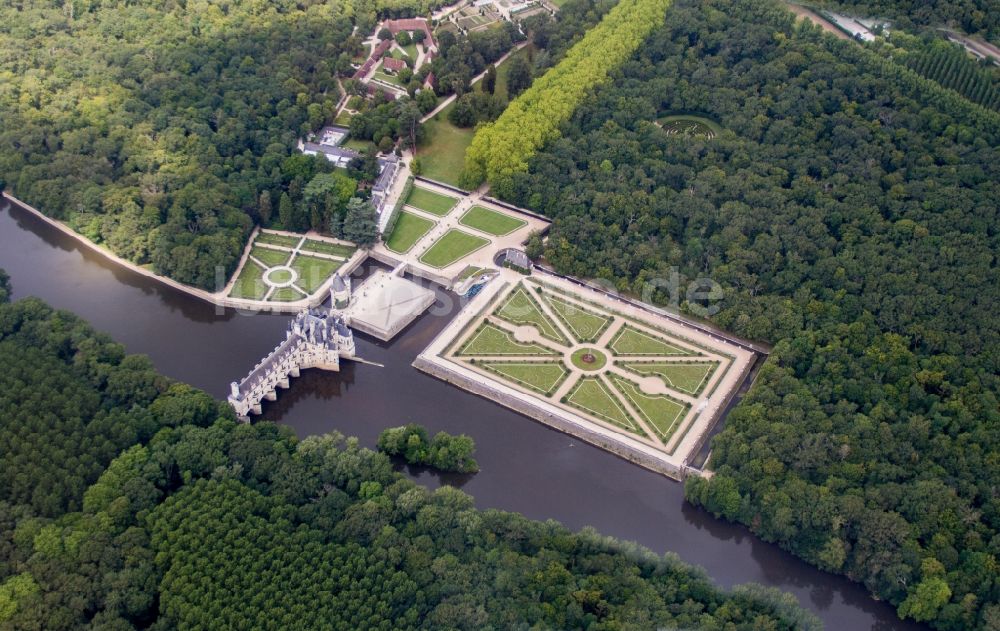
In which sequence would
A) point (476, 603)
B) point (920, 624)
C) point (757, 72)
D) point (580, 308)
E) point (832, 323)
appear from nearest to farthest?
point (476, 603) < point (920, 624) < point (832, 323) < point (580, 308) < point (757, 72)

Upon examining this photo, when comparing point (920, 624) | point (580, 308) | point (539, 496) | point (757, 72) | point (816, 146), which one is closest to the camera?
point (920, 624)

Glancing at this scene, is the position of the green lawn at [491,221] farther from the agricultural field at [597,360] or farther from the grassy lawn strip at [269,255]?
the grassy lawn strip at [269,255]

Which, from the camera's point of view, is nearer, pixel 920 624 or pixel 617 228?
pixel 920 624

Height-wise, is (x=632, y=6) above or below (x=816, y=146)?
above

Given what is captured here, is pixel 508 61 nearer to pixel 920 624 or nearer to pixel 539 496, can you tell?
pixel 539 496

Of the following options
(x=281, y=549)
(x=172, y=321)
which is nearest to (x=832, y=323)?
(x=281, y=549)

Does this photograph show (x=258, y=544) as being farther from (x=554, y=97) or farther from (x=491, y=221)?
(x=554, y=97)

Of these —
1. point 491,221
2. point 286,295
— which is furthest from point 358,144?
point 286,295

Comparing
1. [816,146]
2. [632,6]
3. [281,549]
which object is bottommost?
[281,549]
